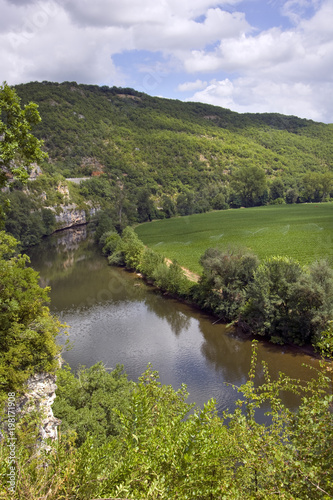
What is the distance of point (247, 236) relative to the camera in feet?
184

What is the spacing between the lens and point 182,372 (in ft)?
70.3

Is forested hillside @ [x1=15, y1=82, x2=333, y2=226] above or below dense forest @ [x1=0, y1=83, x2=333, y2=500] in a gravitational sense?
above

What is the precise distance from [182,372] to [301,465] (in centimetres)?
1783

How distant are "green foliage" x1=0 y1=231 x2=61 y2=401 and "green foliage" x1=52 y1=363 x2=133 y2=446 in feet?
7.99

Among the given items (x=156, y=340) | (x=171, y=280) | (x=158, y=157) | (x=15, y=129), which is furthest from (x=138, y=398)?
(x=158, y=157)

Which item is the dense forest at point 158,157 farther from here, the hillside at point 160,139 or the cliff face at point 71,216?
the cliff face at point 71,216

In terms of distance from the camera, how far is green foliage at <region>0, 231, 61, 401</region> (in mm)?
10609

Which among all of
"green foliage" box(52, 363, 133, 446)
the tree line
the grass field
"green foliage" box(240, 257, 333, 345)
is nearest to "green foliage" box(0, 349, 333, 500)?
"green foliage" box(52, 363, 133, 446)

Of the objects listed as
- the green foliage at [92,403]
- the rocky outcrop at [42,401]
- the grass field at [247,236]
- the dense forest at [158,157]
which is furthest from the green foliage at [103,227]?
the rocky outcrop at [42,401]

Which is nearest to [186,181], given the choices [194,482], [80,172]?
[80,172]


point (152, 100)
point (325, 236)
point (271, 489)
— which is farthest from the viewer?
point (152, 100)

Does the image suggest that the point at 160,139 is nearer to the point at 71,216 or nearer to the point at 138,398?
the point at 71,216

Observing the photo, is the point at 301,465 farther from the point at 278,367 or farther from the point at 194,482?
the point at 278,367

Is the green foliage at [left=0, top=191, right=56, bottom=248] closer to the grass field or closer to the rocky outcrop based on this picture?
the grass field
